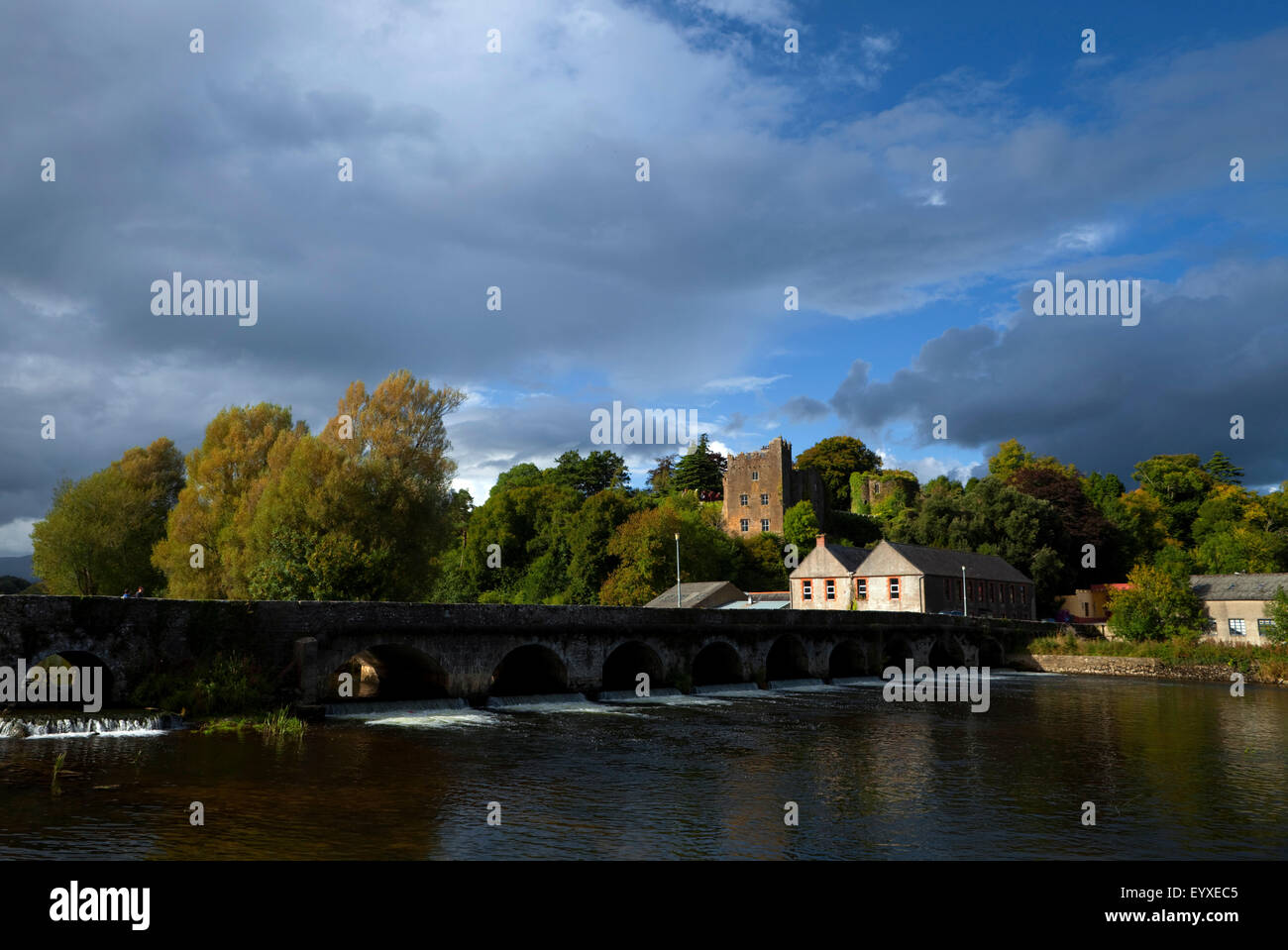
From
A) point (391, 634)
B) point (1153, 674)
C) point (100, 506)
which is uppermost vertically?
point (100, 506)

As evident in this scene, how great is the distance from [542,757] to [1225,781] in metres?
15.0

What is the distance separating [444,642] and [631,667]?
12.2m

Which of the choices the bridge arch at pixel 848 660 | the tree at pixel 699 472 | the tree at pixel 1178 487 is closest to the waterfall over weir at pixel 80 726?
the bridge arch at pixel 848 660

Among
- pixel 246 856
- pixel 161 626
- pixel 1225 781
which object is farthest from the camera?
pixel 161 626

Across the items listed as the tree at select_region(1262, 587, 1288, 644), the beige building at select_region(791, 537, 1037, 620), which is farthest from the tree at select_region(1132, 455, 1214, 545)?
the tree at select_region(1262, 587, 1288, 644)

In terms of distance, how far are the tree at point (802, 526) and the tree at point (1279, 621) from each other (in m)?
38.7

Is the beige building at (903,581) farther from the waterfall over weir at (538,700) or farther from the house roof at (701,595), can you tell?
the waterfall over weir at (538,700)

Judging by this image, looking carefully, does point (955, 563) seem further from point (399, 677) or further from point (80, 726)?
point (80, 726)

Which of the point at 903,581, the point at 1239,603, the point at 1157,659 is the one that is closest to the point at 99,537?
the point at 903,581

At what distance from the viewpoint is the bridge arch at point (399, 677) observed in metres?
32.1
